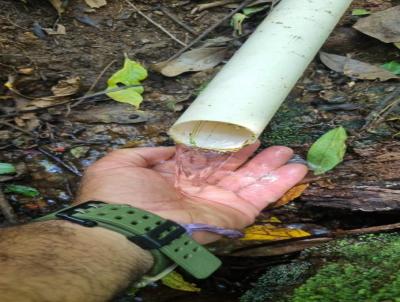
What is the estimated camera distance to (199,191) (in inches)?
93.4

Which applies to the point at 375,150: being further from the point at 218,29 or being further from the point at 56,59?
the point at 56,59

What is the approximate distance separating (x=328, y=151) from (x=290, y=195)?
28cm

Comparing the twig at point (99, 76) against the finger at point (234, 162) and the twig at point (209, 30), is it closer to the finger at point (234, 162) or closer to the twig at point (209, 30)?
the twig at point (209, 30)

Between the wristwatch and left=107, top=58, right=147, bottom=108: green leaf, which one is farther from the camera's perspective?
left=107, top=58, right=147, bottom=108: green leaf

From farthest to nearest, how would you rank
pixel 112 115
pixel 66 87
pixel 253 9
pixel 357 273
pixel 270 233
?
pixel 253 9
pixel 66 87
pixel 112 115
pixel 270 233
pixel 357 273

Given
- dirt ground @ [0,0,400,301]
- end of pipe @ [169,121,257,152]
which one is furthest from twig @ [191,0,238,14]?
end of pipe @ [169,121,257,152]

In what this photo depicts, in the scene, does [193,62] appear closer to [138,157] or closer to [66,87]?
[66,87]

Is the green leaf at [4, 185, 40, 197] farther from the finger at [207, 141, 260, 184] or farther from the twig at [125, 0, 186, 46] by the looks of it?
the twig at [125, 0, 186, 46]

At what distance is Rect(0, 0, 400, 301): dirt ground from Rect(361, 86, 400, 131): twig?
0.11 feet

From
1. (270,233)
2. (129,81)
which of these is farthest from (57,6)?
(270,233)

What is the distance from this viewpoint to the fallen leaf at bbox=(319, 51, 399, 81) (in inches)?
119

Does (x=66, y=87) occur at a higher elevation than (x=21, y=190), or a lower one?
higher

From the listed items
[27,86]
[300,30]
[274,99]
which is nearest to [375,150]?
[274,99]

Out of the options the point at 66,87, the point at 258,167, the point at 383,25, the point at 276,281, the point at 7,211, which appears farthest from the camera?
the point at 383,25
